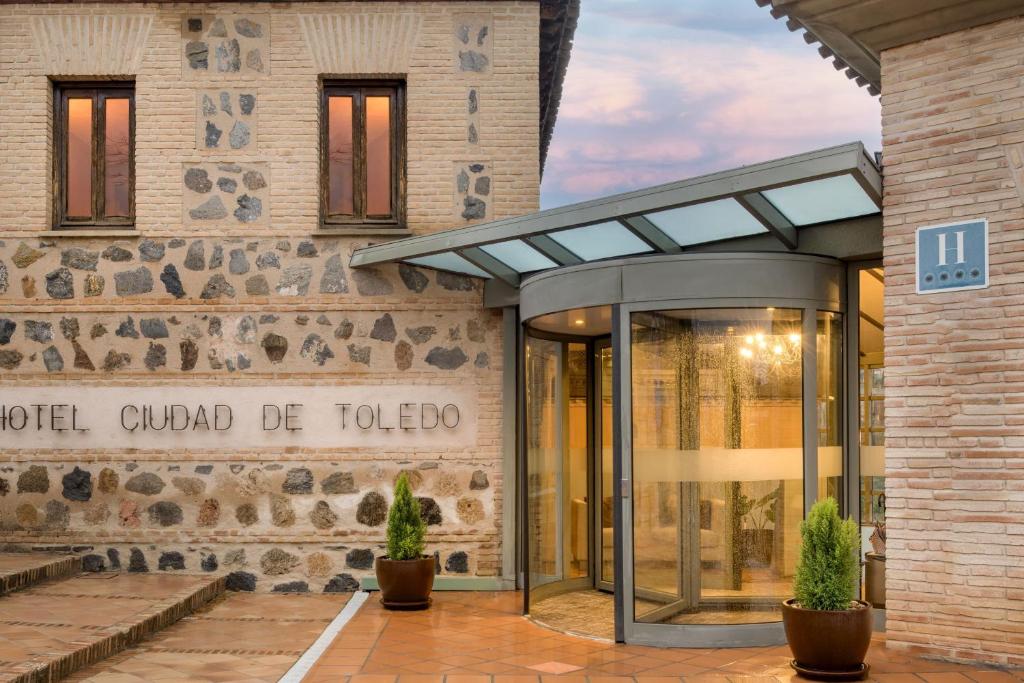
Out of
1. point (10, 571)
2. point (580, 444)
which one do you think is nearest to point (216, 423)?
point (10, 571)

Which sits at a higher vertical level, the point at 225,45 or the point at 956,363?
the point at 225,45

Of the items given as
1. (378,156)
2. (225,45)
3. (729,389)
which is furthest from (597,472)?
(225,45)

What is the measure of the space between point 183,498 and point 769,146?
4354cm

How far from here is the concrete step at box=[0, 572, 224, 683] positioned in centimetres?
661

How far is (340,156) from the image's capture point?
36.2 ft

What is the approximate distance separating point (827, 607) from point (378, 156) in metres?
6.63

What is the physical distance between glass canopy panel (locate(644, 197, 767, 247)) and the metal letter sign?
125cm

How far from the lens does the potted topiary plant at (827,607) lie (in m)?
6.60

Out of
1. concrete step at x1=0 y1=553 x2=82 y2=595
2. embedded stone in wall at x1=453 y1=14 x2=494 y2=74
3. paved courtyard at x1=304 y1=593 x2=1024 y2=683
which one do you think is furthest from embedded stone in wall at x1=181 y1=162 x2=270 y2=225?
paved courtyard at x1=304 y1=593 x2=1024 y2=683

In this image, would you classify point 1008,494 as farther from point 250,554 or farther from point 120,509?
point 120,509

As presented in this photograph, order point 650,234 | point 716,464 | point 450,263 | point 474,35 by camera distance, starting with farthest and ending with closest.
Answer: point 474,35 → point 450,263 → point 650,234 → point 716,464

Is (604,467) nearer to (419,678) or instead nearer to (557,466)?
(557,466)

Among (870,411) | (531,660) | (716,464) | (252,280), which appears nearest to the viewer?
(531,660)

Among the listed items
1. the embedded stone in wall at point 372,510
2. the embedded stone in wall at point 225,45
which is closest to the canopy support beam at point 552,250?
the embedded stone in wall at point 372,510
